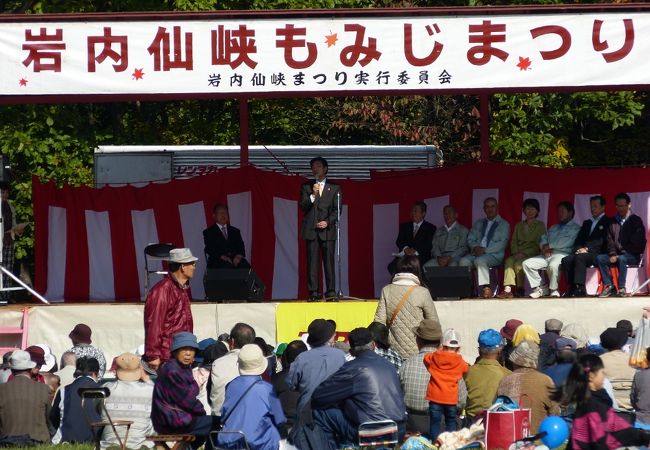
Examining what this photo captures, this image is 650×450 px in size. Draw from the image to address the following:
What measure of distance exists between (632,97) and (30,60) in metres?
13.5

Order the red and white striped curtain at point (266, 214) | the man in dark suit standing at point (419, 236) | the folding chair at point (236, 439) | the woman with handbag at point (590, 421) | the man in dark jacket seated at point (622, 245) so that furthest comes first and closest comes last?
the red and white striped curtain at point (266, 214) < the man in dark suit standing at point (419, 236) < the man in dark jacket seated at point (622, 245) < the folding chair at point (236, 439) < the woman with handbag at point (590, 421)

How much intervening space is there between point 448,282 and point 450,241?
1.23m

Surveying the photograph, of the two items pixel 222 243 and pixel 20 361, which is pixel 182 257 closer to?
pixel 20 361

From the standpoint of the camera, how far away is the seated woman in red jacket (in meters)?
10.1

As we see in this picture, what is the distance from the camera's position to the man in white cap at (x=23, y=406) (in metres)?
11.8

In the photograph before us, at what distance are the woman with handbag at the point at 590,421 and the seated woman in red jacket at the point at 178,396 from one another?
118 inches

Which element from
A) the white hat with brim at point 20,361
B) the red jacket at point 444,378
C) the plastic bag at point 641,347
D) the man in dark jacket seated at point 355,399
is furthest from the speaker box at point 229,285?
the man in dark jacket seated at point 355,399

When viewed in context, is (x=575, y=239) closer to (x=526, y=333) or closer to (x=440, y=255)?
(x=440, y=255)

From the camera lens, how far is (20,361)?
12.0 meters

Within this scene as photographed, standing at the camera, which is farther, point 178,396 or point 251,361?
point 251,361

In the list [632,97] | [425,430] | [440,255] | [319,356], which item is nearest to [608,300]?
[440,255]

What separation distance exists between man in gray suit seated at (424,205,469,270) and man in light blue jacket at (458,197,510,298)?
0.10 metres

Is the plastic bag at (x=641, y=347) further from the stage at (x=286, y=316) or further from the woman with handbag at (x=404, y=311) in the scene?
the stage at (x=286, y=316)

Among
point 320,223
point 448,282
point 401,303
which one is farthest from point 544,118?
point 401,303
